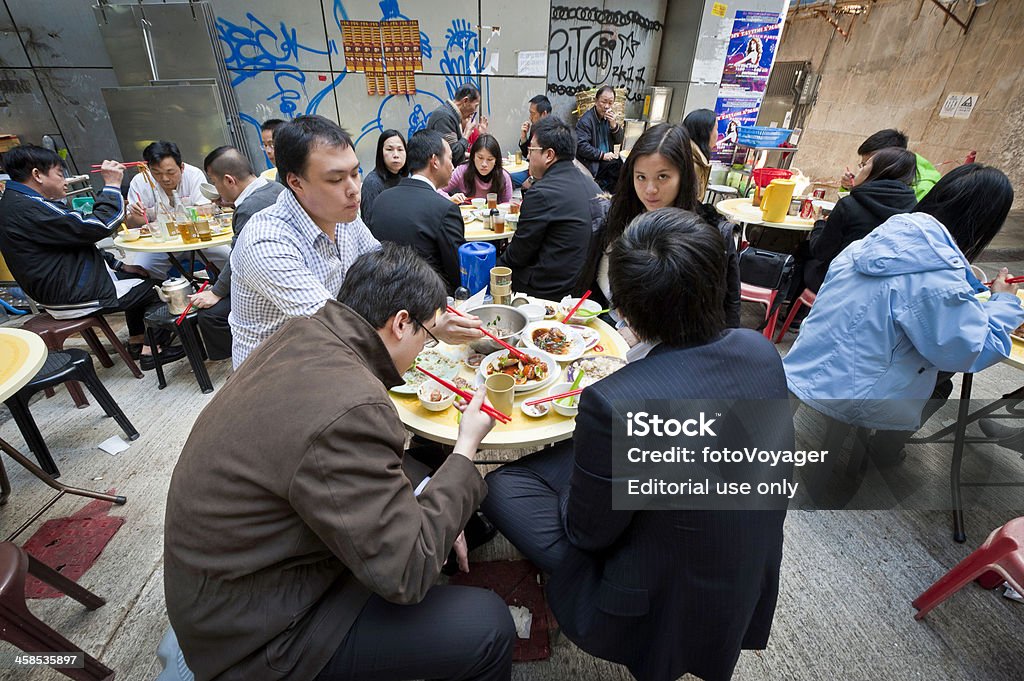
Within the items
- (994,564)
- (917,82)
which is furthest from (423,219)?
(917,82)

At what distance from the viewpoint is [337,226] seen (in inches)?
88.7

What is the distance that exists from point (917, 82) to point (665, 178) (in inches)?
409

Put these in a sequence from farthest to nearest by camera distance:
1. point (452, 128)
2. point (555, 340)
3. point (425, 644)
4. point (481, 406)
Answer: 1. point (452, 128)
2. point (555, 340)
3. point (481, 406)
4. point (425, 644)

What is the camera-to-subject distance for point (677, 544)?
1.13 m

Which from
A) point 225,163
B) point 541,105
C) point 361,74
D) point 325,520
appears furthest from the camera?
point 361,74

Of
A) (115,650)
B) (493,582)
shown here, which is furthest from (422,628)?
(115,650)

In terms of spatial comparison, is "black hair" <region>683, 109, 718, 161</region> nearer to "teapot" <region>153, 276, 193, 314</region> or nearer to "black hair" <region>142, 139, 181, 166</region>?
"teapot" <region>153, 276, 193, 314</region>

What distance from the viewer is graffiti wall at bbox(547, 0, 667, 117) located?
7.24 m

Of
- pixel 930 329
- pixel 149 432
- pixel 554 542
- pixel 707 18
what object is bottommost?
pixel 149 432

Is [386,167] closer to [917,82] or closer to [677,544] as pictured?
[677,544]

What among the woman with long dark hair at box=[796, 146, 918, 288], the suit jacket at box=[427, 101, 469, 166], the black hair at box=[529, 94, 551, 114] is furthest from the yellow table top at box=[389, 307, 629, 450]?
the black hair at box=[529, 94, 551, 114]

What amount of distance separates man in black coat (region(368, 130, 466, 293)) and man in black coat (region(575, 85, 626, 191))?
11.0 ft

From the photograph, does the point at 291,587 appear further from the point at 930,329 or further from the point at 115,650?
the point at 930,329

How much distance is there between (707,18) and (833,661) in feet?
27.4
